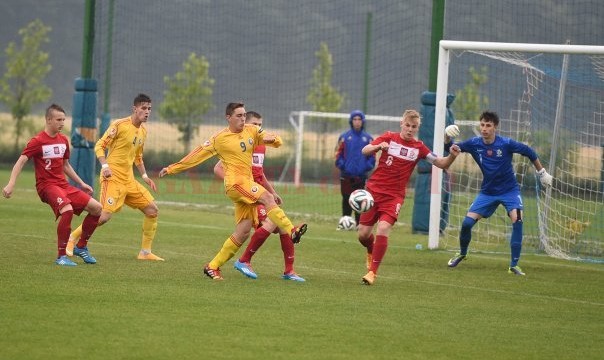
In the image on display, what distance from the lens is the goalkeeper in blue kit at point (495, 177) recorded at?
1451 centimetres

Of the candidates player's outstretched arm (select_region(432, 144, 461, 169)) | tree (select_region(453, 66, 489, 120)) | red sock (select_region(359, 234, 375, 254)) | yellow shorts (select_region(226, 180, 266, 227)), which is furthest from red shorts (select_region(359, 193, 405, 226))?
tree (select_region(453, 66, 489, 120))

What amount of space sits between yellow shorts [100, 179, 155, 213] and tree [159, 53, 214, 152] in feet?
87.1

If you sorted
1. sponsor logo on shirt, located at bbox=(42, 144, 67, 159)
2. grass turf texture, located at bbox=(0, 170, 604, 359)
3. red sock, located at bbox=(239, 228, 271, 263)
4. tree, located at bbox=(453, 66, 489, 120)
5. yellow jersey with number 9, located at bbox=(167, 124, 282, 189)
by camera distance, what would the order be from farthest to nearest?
tree, located at bbox=(453, 66, 489, 120) → sponsor logo on shirt, located at bbox=(42, 144, 67, 159) → red sock, located at bbox=(239, 228, 271, 263) → yellow jersey with number 9, located at bbox=(167, 124, 282, 189) → grass turf texture, located at bbox=(0, 170, 604, 359)

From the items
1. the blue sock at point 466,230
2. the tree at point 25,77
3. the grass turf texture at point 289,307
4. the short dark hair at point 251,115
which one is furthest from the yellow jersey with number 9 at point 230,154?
the tree at point 25,77

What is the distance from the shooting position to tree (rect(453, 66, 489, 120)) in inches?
1229

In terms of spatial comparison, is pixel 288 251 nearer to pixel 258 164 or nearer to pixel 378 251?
pixel 378 251

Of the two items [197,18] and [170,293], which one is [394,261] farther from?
[197,18]

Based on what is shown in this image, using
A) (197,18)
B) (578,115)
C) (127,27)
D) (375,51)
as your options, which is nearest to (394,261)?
(578,115)

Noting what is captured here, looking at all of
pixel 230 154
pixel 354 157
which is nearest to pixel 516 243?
pixel 230 154

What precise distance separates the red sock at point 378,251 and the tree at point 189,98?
28.6 meters

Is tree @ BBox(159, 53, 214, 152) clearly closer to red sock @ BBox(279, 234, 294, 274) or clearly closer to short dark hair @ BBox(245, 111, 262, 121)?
short dark hair @ BBox(245, 111, 262, 121)

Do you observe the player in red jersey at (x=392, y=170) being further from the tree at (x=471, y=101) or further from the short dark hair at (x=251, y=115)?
the tree at (x=471, y=101)

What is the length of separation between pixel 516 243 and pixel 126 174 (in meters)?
5.42

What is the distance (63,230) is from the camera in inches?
507
